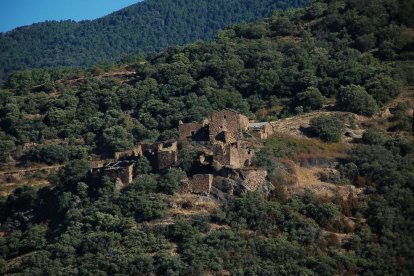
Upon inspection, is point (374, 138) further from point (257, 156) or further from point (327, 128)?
point (257, 156)

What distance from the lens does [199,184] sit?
177 ft

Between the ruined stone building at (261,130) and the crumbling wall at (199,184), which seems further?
the ruined stone building at (261,130)

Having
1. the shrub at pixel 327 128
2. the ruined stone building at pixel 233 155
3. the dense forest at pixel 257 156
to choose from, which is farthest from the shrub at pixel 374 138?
the ruined stone building at pixel 233 155

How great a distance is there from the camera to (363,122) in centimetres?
6431

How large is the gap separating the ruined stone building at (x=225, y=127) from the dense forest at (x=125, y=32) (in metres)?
73.6

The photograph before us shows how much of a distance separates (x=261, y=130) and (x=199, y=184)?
23.9 feet

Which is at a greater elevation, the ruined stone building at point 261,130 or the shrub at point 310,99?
the shrub at point 310,99

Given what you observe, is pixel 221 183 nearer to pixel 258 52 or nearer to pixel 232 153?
pixel 232 153

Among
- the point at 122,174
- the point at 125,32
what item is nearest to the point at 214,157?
the point at 122,174

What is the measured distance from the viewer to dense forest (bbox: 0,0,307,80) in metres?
136

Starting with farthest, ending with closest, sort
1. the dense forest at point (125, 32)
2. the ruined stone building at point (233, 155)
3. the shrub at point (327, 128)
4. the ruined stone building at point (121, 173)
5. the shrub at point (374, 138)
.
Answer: the dense forest at point (125, 32)
the shrub at point (327, 128)
the shrub at point (374, 138)
the ruined stone building at point (121, 173)
the ruined stone building at point (233, 155)

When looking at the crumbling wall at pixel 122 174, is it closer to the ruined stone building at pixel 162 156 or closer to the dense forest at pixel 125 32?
the ruined stone building at pixel 162 156

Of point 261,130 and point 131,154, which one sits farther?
point 261,130

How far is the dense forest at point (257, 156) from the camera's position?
50562mm
